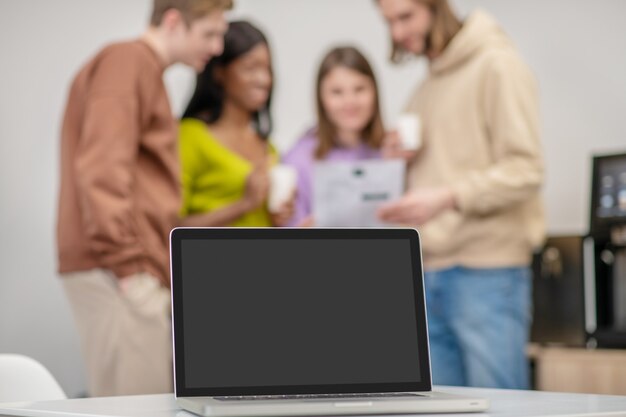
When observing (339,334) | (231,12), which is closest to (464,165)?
(231,12)

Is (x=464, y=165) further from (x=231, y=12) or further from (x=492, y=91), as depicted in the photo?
(x=231, y=12)

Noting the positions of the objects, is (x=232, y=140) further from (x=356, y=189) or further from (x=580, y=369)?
(x=580, y=369)

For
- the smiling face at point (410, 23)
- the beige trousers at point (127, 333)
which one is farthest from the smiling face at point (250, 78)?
the beige trousers at point (127, 333)

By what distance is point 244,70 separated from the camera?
3461mm

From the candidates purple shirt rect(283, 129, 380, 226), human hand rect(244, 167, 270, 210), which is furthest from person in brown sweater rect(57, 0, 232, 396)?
purple shirt rect(283, 129, 380, 226)

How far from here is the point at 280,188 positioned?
133 inches

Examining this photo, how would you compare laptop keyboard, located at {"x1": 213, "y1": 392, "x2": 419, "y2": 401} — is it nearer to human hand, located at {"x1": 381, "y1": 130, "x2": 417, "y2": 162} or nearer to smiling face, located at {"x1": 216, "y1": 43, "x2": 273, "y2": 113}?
human hand, located at {"x1": 381, "y1": 130, "x2": 417, "y2": 162}

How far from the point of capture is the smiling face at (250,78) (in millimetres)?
3438

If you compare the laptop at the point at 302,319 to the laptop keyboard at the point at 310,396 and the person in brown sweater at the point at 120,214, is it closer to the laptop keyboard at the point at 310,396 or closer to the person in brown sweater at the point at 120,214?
the laptop keyboard at the point at 310,396

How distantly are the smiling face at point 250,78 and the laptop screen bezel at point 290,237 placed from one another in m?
2.26

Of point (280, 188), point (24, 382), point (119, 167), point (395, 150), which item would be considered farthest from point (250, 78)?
point (24, 382)

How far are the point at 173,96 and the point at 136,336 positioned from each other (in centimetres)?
86

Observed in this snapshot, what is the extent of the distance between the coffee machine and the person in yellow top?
969 millimetres

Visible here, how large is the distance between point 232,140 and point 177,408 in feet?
7.54
